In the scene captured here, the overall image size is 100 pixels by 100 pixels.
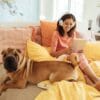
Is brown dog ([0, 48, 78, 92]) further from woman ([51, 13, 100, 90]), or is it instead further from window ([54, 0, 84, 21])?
window ([54, 0, 84, 21])

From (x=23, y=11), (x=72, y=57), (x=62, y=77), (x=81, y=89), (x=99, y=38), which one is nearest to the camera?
(x=81, y=89)

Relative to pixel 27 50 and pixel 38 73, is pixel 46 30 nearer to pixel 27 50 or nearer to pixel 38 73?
pixel 27 50

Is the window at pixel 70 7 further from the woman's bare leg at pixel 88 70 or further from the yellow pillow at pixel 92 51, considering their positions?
the woman's bare leg at pixel 88 70

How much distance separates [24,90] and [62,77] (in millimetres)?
333

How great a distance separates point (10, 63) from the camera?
1.92m

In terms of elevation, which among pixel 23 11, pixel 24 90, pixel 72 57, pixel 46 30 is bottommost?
pixel 24 90

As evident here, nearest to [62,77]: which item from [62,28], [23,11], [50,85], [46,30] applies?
[50,85]

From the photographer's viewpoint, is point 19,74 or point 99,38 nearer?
point 19,74

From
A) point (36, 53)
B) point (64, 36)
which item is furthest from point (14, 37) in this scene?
point (64, 36)

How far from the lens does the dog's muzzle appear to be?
1.91 meters

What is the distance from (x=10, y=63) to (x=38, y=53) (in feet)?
1.40

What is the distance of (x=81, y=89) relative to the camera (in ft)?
5.78

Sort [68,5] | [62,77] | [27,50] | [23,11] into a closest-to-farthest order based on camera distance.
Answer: [62,77], [27,50], [23,11], [68,5]

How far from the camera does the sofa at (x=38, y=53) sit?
172cm
